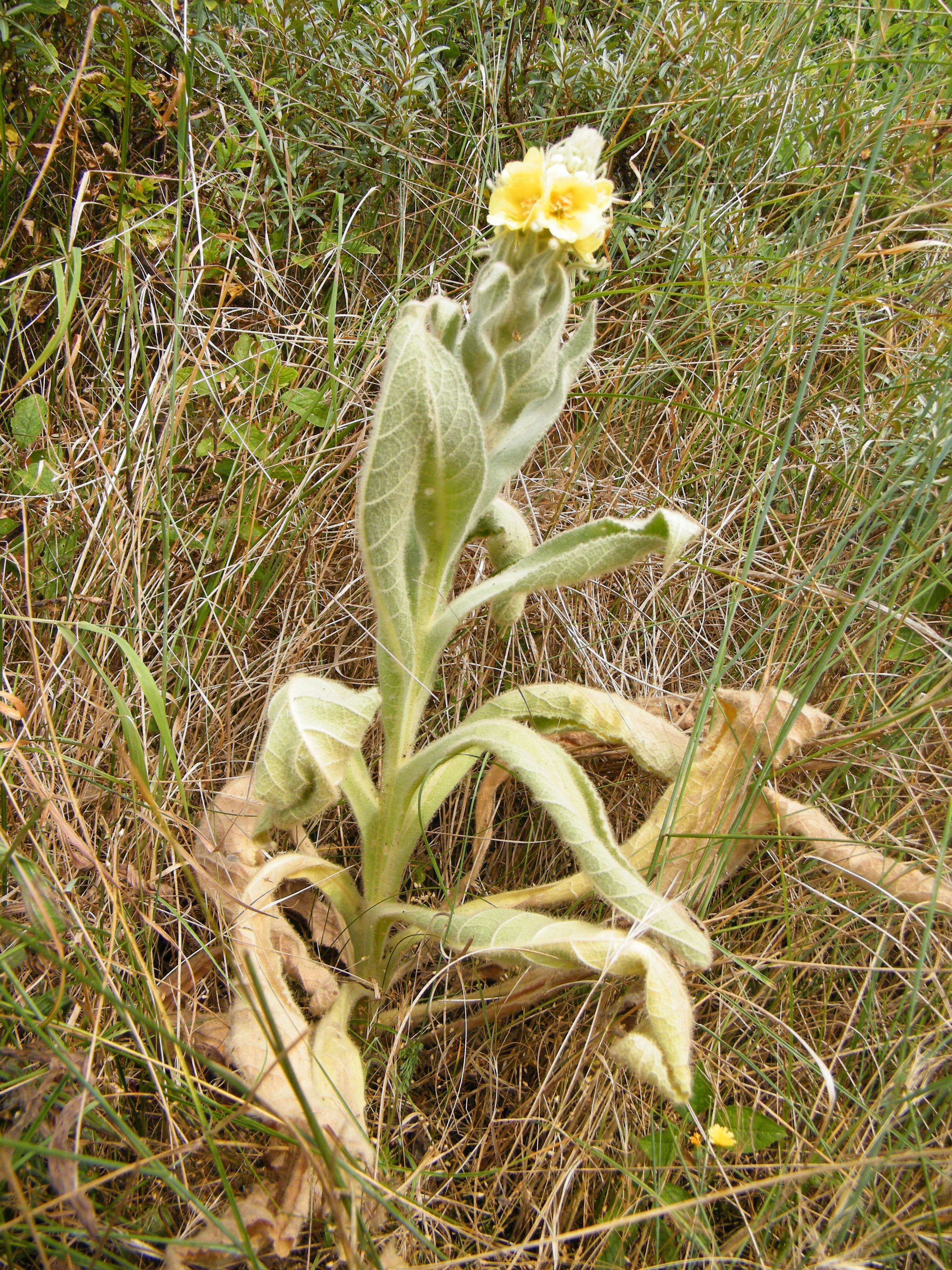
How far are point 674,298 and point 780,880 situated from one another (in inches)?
54.2

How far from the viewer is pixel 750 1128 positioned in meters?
1.26

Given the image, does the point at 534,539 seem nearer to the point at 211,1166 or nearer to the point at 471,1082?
the point at 471,1082

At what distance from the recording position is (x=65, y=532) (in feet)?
5.49

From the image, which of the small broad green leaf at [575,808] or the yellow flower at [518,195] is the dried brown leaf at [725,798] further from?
the yellow flower at [518,195]

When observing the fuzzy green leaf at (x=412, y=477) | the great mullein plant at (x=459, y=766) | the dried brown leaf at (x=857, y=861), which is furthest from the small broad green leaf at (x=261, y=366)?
the dried brown leaf at (x=857, y=861)

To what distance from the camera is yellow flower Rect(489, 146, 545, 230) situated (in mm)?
1125

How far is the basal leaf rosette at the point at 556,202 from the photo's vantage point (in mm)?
1109

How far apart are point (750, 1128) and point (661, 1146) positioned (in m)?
0.14

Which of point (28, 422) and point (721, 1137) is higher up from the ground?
point (28, 422)

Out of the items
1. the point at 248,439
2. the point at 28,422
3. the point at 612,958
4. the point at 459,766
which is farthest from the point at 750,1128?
the point at 28,422

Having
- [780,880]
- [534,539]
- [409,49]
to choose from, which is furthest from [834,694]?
[409,49]

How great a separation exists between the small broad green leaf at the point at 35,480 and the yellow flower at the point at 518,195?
100 cm

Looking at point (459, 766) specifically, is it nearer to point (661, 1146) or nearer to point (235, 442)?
point (661, 1146)

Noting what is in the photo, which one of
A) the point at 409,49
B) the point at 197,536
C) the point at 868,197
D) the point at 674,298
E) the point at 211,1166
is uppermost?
the point at 409,49
